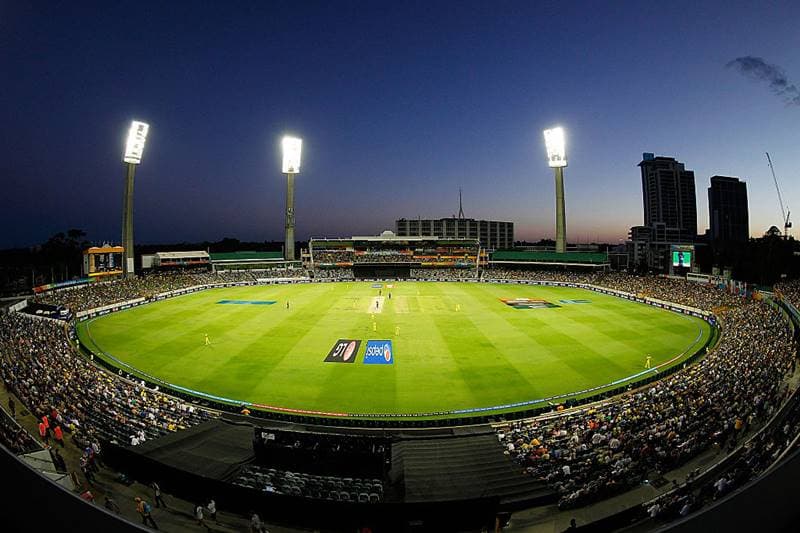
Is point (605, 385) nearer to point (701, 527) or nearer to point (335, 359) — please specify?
point (335, 359)

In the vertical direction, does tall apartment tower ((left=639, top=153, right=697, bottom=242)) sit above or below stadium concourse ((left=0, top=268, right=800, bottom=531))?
above

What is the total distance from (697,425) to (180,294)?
5330 cm

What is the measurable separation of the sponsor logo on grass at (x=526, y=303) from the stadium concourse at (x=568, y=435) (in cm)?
1838

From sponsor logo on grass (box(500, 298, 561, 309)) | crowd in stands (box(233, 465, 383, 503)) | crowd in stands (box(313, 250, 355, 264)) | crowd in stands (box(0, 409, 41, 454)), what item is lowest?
sponsor logo on grass (box(500, 298, 561, 309))

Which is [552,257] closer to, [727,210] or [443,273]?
Result: [443,273]

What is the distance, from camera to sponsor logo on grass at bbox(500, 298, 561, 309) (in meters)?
39.1

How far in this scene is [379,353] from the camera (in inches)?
905

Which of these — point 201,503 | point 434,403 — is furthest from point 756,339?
point 201,503

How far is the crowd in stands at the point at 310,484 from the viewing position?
6.26 m

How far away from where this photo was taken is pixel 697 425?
9.94 metres

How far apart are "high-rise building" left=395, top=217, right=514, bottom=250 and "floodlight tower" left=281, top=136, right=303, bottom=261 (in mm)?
65457

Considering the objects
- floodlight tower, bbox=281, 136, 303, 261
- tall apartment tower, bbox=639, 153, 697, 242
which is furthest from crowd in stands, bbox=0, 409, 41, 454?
floodlight tower, bbox=281, 136, 303, 261

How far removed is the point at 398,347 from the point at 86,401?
51.7ft

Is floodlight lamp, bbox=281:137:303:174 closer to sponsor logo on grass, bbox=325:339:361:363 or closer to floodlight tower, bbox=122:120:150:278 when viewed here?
floodlight tower, bbox=122:120:150:278
